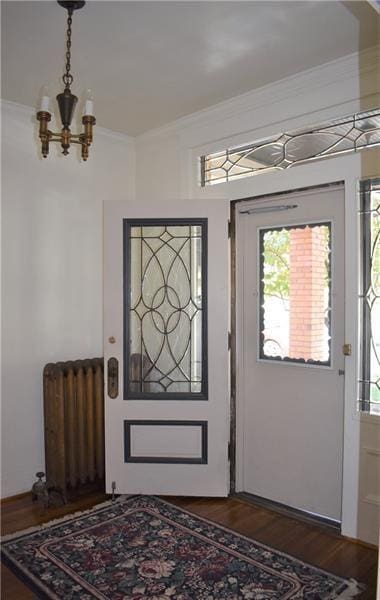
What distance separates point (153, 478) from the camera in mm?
3225

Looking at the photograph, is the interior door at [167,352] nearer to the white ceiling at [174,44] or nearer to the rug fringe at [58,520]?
the rug fringe at [58,520]

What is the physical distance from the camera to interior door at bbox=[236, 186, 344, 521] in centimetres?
285

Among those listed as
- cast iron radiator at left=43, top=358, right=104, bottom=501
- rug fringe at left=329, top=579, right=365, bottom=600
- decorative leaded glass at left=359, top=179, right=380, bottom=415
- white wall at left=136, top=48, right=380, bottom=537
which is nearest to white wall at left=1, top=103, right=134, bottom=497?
cast iron radiator at left=43, top=358, right=104, bottom=501

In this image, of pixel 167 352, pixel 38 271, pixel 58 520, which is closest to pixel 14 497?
pixel 58 520

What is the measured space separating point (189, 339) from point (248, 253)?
75 cm

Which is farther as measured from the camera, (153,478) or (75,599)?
(153,478)

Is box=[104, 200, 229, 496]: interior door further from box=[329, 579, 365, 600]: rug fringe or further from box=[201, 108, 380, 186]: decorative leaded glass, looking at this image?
box=[329, 579, 365, 600]: rug fringe

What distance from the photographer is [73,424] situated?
3254 mm

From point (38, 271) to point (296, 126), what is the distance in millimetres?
2065

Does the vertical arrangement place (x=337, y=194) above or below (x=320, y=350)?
above

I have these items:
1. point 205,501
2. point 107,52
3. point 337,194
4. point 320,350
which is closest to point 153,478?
point 205,501

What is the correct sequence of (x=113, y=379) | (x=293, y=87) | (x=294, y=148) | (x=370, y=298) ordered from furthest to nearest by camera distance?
1. (x=113, y=379)
2. (x=294, y=148)
3. (x=293, y=87)
4. (x=370, y=298)

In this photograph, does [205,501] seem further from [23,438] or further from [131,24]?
[131,24]

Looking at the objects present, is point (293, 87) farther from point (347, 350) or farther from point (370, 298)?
point (347, 350)
